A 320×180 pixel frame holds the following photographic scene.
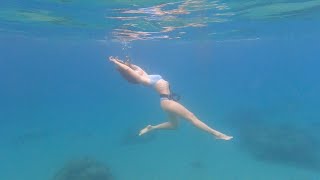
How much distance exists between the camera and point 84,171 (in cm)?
2222

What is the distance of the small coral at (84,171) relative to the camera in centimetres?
2193

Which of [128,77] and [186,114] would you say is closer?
[186,114]

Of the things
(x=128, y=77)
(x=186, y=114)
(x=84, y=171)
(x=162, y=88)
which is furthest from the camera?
(x=84, y=171)

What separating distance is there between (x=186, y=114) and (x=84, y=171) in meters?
12.8

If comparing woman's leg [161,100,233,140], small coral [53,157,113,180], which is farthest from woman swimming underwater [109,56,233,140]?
small coral [53,157,113,180]

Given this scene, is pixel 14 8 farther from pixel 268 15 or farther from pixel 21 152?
pixel 21 152

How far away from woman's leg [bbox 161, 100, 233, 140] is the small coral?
38.4 feet

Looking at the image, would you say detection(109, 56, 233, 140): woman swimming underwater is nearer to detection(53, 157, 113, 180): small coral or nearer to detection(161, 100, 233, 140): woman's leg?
detection(161, 100, 233, 140): woman's leg

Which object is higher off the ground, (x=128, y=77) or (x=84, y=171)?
(x=128, y=77)

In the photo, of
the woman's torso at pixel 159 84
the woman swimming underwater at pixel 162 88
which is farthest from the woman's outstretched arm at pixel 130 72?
the woman's torso at pixel 159 84

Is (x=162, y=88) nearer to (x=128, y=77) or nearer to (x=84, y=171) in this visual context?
(x=128, y=77)

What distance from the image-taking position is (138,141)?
37.1 metres

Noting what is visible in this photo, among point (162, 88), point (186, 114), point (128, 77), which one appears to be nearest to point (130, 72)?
point (128, 77)

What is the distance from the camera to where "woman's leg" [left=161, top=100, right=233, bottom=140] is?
1076 centimetres
